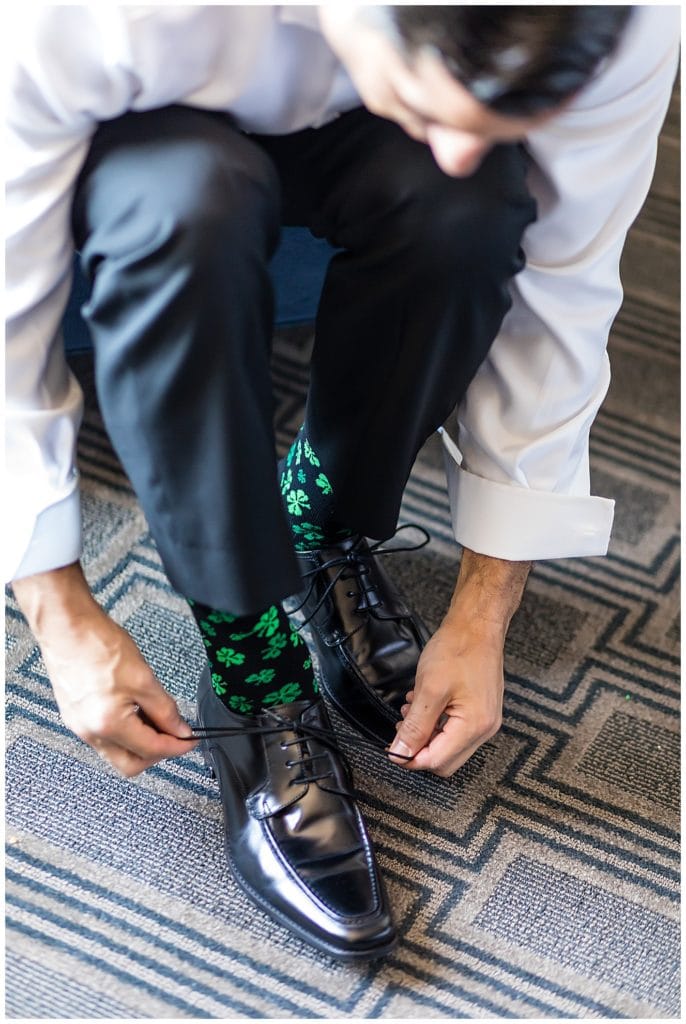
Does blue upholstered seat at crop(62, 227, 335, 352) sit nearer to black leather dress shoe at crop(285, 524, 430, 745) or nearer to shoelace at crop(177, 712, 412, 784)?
black leather dress shoe at crop(285, 524, 430, 745)

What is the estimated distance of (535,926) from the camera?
72 cm

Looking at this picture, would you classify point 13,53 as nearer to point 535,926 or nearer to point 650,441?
point 535,926

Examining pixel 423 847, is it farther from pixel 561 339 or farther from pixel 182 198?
pixel 182 198

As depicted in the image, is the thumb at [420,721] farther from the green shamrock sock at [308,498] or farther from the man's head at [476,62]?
the man's head at [476,62]

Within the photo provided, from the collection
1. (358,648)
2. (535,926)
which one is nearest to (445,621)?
(358,648)

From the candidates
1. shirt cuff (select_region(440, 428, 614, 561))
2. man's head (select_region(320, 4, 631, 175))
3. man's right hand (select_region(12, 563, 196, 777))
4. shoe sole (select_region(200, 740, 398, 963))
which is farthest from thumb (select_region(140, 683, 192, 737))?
man's head (select_region(320, 4, 631, 175))

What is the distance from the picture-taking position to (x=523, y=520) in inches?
30.3

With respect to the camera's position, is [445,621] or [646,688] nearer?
[445,621]

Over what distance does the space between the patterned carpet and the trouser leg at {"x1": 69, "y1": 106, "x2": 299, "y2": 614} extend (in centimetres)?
22

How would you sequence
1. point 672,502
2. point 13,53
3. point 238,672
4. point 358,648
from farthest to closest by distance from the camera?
1. point 672,502
2. point 358,648
3. point 238,672
4. point 13,53

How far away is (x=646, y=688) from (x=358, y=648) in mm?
260

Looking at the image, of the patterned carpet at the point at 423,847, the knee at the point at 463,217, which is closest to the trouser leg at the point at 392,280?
the knee at the point at 463,217

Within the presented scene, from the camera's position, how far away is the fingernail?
74cm

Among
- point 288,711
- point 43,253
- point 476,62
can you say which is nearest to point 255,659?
point 288,711
